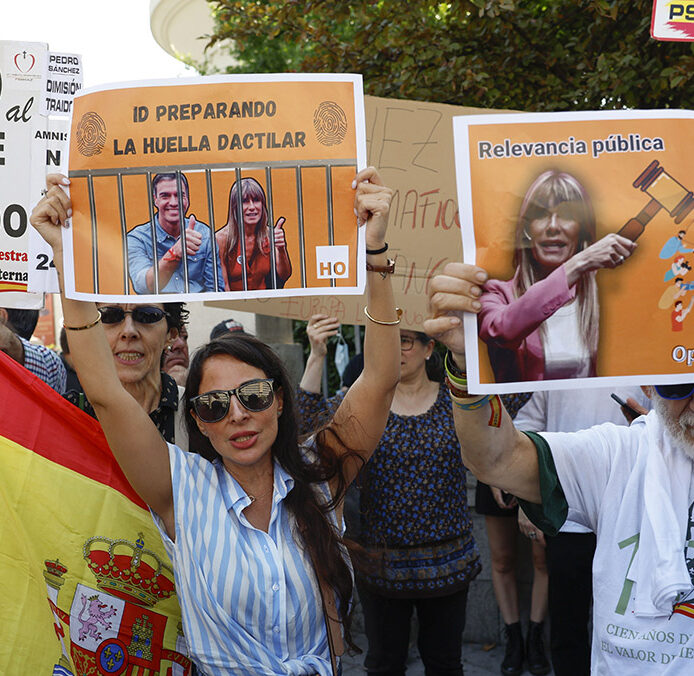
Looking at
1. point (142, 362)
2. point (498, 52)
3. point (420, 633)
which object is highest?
point (498, 52)

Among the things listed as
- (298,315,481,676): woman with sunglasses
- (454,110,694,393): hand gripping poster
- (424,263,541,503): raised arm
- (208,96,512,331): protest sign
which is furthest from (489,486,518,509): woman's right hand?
(454,110,694,393): hand gripping poster

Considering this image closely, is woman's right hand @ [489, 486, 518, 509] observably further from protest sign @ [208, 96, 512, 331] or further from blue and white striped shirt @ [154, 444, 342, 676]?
blue and white striped shirt @ [154, 444, 342, 676]

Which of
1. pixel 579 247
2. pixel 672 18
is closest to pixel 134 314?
pixel 579 247

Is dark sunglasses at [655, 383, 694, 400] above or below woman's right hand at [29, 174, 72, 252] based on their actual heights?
below

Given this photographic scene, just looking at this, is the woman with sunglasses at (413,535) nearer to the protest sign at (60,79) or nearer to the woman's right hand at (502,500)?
the woman's right hand at (502,500)

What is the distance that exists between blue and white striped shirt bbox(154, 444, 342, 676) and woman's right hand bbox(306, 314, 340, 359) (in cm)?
132

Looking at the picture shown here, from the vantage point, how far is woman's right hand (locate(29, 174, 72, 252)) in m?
2.00

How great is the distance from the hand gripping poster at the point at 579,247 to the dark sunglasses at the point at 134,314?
1.25 m

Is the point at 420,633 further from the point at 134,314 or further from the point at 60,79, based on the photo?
the point at 60,79

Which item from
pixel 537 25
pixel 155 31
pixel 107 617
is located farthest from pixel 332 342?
pixel 155 31

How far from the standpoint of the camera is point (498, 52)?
14.8 ft

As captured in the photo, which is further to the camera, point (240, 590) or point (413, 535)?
point (413, 535)

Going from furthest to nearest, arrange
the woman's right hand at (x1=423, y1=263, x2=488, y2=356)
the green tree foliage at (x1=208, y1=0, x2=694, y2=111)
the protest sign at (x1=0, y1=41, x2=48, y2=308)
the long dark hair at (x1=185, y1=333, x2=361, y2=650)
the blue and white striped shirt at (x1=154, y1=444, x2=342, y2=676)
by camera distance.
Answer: the green tree foliage at (x1=208, y1=0, x2=694, y2=111), the protest sign at (x1=0, y1=41, x2=48, y2=308), the long dark hair at (x1=185, y1=333, x2=361, y2=650), the blue and white striped shirt at (x1=154, y1=444, x2=342, y2=676), the woman's right hand at (x1=423, y1=263, x2=488, y2=356)

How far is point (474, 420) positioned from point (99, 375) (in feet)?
3.02
